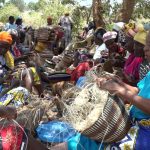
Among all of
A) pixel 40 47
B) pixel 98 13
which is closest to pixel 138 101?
pixel 98 13

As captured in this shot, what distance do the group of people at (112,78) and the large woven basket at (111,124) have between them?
0.23ft

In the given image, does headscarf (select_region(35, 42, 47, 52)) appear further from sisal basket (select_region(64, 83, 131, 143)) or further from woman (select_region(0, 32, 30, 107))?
sisal basket (select_region(64, 83, 131, 143))

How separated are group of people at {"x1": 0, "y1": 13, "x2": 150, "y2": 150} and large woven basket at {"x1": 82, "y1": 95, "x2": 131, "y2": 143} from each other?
0.23ft

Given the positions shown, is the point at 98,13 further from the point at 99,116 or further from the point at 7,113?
the point at 99,116

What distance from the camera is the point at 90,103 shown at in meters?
2.84

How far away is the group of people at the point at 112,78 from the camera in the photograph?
109 inches

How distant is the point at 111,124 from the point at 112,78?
34 cm

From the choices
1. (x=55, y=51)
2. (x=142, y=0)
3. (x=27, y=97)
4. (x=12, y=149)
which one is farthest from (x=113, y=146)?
(x=142, y=0)

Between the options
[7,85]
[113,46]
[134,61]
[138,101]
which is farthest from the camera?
[113,46]

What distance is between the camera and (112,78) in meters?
2.84

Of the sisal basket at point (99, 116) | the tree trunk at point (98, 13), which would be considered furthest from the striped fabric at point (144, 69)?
the tree trunk at point (98, 13)

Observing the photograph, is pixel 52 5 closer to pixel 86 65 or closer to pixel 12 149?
pixel 86 65

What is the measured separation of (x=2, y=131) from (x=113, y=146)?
853 millimetres

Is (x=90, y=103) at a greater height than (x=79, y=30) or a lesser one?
greater
